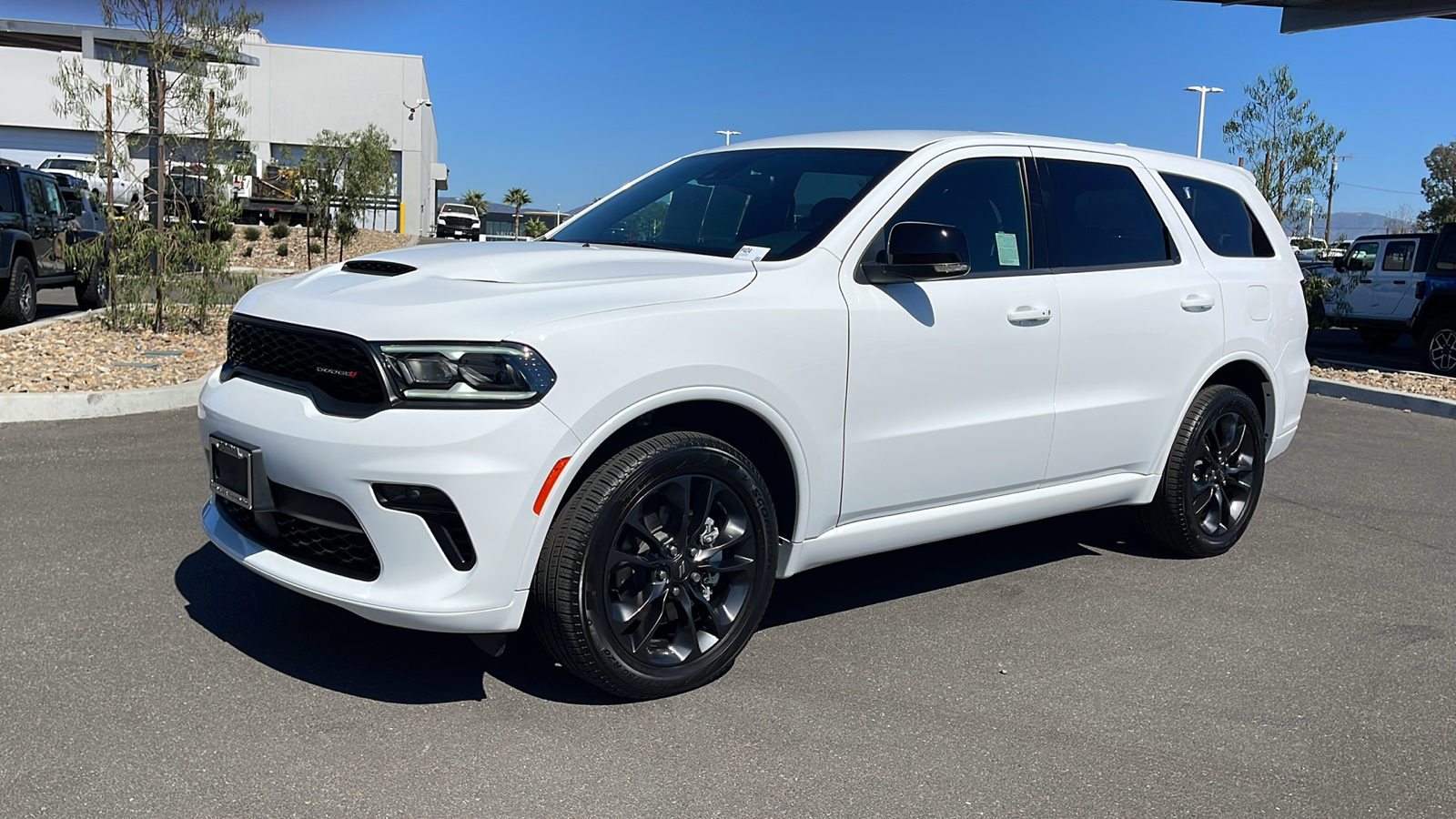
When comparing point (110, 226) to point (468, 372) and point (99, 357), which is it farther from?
point (468, 372)

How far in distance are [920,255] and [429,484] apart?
176cm

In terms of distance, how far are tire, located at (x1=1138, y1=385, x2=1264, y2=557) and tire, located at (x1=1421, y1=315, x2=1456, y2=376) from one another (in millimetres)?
11127

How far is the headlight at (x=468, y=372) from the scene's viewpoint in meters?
3.25

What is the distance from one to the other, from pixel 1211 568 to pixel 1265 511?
1.42 meters

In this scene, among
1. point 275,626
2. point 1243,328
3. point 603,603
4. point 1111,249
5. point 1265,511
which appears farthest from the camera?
point 1265,511

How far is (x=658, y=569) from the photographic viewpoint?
3631 mm

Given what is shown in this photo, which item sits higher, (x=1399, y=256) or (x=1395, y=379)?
(x=1399, y=256)

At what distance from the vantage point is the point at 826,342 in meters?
3.89

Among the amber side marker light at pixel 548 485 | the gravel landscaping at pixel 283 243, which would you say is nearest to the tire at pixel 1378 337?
the amber side marker light at pixel 548 485

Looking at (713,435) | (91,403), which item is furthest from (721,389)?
(91,403)

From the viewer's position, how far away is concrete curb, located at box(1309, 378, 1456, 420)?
11.0 m

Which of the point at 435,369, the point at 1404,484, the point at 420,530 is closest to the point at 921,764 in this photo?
the point at 420,530

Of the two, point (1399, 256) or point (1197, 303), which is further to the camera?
point (1399, 256)

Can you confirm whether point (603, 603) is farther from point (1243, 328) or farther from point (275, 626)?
point (1243, 328)
